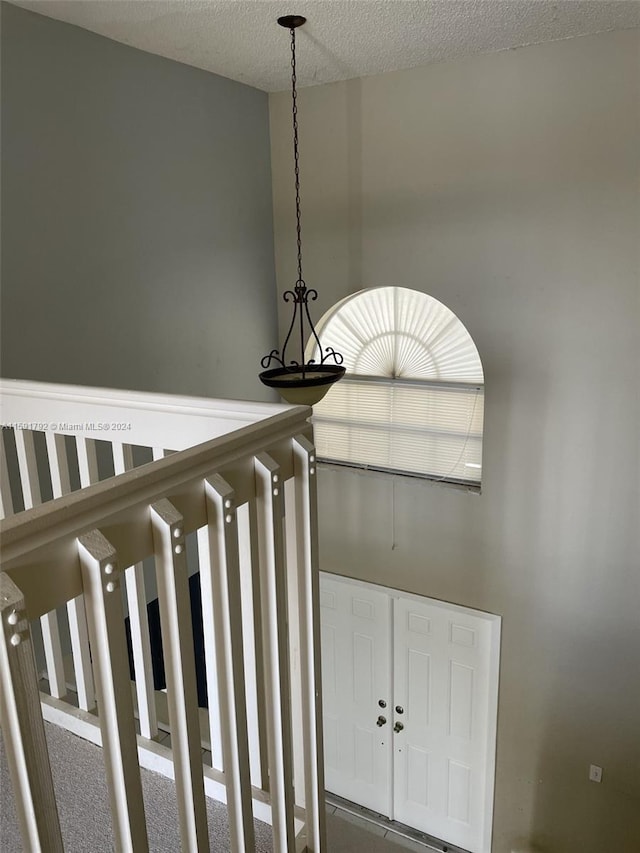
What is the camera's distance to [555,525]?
13.4 ft

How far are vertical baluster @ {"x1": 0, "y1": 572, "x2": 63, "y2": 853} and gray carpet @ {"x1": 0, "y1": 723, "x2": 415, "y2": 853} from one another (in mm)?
717

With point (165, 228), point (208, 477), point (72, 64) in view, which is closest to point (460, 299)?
point (165, 228)

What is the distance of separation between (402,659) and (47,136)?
13.4 feet

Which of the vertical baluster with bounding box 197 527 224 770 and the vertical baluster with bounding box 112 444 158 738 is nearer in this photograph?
the vertical baluster with bounding box 197 527 224 770

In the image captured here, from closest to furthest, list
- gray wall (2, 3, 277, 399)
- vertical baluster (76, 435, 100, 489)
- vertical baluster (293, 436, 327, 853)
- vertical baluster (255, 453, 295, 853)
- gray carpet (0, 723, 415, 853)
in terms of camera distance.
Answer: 1. vertical baluster (255, 453, 295, 853)
2. vertical baluster (293, 436, 327, 853)
3. gray carpet (0, 723, 415, 853)
4. vertical baluster (76, 435, 100, 489)
5. gray wall (2, 3, 277, 399)

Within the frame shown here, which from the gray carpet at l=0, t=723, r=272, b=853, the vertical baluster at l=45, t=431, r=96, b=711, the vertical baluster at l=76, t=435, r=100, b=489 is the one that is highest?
the vertical baluster at l=76, t=435, r=100, b=489

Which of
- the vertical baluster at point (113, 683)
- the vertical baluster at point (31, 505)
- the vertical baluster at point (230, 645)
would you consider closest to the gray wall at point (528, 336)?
the vertical baluster at point (31, 505)

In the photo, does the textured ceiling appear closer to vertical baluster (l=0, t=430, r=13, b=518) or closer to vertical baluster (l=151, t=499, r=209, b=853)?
vertical baluster (l=0, t=430, r=13, b=518)

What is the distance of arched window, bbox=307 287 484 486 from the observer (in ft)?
14.4

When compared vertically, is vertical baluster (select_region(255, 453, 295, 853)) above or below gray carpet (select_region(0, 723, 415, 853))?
above

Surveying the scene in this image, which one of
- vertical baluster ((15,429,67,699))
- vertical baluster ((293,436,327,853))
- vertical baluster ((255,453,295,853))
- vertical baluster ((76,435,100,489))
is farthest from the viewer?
vertical baluster ((15,429,67,699))

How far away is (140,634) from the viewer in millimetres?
1682

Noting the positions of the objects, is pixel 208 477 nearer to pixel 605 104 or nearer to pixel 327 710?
pixel 605 104

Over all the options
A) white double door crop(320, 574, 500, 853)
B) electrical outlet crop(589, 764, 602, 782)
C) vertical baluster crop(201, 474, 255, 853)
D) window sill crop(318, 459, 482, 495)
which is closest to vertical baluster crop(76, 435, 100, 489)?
vertical baluster crop(201, 474, 255, 853)
